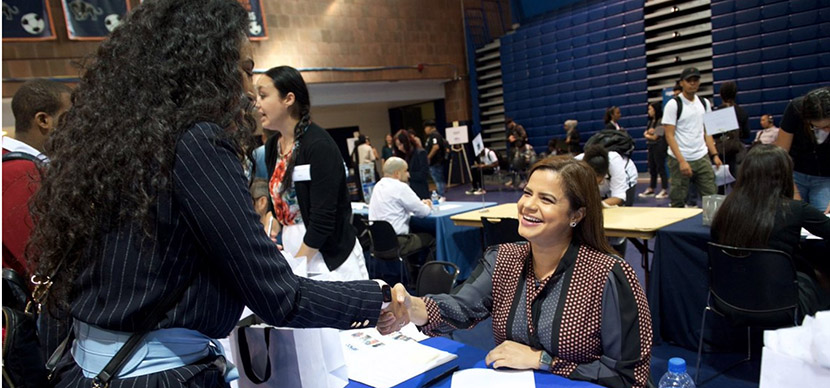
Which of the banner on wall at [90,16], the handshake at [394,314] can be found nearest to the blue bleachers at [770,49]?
the handshake at [394,314]

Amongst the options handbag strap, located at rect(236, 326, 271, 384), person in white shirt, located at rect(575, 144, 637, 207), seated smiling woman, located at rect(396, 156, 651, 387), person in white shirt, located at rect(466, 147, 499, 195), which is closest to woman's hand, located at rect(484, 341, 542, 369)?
seated smiling woman, located at rect(396, 156, 651, 387)

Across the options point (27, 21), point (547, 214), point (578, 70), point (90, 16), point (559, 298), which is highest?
point (90, 16)

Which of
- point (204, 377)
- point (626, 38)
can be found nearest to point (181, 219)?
point (204, 377)

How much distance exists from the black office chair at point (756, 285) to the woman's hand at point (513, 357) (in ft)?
4.67

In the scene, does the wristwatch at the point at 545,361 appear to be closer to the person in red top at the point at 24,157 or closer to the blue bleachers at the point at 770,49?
the person in red top at the point at 24,157

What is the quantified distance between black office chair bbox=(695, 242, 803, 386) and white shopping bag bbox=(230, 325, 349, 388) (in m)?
2.04

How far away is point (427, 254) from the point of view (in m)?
5.08

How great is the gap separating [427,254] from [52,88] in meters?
3.54

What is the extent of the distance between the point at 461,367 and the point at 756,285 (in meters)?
1.72

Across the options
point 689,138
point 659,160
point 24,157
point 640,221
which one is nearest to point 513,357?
point 24,157

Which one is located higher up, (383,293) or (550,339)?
(383,293)

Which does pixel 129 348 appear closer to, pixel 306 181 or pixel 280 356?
pixel 280 356

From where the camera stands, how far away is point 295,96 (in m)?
2.24

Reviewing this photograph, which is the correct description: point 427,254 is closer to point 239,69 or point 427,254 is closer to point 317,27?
point 239,69
